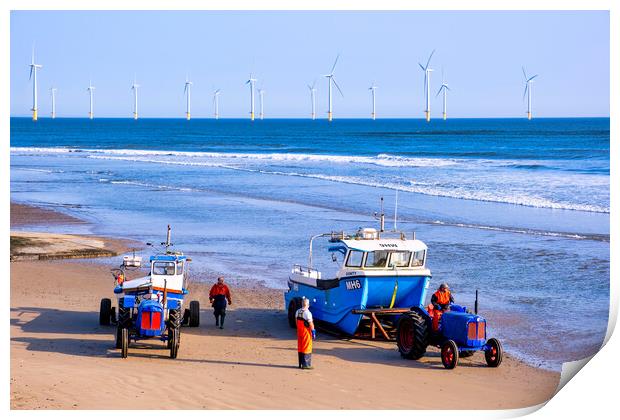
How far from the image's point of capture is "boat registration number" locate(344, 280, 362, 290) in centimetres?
1825

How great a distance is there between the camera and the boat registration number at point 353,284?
18.2 m

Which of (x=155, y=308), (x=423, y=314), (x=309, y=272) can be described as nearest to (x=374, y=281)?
(x=423, y=314)

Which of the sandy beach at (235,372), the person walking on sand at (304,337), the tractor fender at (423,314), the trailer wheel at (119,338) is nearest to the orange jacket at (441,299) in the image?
the tractor fender at (423,314)

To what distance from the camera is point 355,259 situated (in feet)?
61.0

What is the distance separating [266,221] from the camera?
115 feet

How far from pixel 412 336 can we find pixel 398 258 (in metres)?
2.23

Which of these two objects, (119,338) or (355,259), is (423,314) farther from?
(119,338)

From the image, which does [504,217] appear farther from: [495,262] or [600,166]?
[600,166]

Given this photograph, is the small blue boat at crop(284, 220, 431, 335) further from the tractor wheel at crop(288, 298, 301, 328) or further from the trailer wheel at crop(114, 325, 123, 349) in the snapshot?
the trailer wheel at crop(114, 325, 123, 349)

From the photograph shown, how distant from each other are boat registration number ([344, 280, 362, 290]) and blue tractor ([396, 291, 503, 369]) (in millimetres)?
1382

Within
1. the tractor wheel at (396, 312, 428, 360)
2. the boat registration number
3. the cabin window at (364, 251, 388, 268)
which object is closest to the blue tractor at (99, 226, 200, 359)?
the boat registration number

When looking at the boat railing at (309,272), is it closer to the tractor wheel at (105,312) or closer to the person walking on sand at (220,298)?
the person walking on sand at (220,298)

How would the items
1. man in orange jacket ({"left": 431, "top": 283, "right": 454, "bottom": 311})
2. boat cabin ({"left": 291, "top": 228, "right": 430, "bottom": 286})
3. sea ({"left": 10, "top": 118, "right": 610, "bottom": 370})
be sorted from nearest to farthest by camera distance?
man in orange jacket ({"left": 431, "top": 283, "right": 454, "bottom": 311}) < boat cabin ({"left": 291, "top": 228, "right": 430, "bottom": 286}) < sea ({"left": 10, "top": 118, "right": 610, "bottom": 370})
